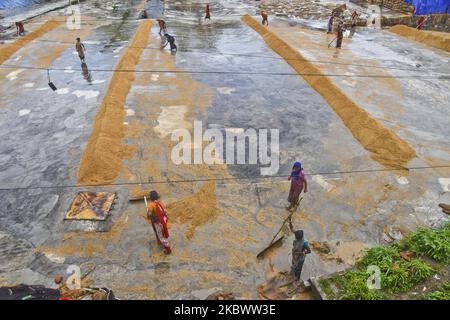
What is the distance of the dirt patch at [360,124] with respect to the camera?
11.0 meters

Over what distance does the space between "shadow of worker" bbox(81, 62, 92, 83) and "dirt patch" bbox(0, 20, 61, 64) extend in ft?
18.0

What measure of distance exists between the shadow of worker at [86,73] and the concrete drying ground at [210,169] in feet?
0.21

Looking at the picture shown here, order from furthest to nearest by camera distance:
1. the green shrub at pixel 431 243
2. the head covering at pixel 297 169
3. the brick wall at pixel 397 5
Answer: the brick wall at pixel 397 5, the head covering at pixel 297 169, the green shrub at pixel 431 243

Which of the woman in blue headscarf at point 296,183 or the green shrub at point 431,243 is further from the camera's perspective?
the woman in blue headscarf at point 296,183

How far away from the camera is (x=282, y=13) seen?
32.5 meters

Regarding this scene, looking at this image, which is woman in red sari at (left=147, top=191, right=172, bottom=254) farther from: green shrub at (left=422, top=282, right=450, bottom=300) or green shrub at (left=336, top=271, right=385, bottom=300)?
green shrub at (left=422, top=282, right=450, bottom=300)

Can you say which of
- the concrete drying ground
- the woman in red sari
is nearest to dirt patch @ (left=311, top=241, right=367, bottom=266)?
the concrete drying ground

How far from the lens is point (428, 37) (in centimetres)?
2339

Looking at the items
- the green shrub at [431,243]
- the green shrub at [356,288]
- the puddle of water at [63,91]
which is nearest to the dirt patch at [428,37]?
the green shrub at [431,243]

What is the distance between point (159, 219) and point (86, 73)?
Answer: 45.2ft

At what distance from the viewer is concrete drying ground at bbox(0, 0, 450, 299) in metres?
7.62

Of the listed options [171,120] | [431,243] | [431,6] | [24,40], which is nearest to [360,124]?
[431,243]

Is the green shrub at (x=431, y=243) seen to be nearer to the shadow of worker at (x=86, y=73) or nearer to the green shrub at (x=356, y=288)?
the green shrub at (x=356, y=288)
